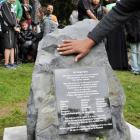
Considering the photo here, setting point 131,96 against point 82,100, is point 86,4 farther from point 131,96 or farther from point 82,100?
point 82,100

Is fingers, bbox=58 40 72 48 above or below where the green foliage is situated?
above

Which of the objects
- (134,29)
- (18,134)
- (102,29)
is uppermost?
(134,29)

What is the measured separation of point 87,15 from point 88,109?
7.54 m

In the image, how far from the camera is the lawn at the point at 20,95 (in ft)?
25.9

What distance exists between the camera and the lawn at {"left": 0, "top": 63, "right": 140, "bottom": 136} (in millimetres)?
7906

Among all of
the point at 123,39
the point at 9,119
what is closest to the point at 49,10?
the point at 123,39

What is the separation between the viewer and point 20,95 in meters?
9.24

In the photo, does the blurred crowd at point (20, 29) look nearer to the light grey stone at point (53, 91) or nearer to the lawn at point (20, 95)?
the lawn at point (20, 95)

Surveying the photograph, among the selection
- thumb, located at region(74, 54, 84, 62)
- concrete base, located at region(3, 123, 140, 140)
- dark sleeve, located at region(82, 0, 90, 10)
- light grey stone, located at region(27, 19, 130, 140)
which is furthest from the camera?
dark sleeve, located at region(82, 0, 90, 10)

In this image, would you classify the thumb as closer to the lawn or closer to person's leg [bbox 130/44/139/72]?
the lawn

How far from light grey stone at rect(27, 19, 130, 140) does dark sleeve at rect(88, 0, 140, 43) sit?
402mm

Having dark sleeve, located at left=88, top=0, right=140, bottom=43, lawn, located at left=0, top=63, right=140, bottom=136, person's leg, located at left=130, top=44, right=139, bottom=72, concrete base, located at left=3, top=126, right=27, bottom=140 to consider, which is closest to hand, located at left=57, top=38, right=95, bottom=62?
dark sleeve, located at left=88, top=0, right=140, bottom=43

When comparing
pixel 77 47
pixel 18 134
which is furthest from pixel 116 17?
pixel 18 134

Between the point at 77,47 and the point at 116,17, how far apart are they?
60cm
